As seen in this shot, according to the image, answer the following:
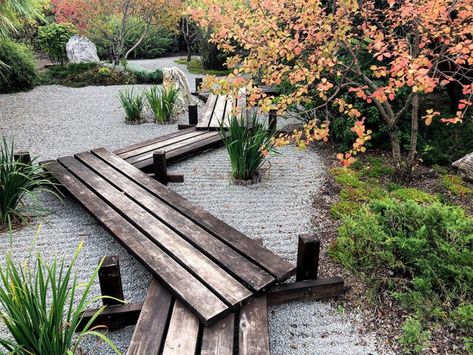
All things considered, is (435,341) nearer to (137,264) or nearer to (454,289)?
(454,289)

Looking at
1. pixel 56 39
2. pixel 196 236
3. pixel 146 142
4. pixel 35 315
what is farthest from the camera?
pixel 56 39

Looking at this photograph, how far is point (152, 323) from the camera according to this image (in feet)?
6.17

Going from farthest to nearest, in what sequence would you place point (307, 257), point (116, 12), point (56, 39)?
1. point (56, 39)
2. point (116, 12)
3. point (307, 257)

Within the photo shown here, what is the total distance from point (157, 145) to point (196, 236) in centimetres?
222

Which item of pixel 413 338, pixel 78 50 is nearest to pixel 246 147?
pixel 413 338

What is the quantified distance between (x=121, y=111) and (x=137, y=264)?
14.8ft

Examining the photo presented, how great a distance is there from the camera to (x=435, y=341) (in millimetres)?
1983

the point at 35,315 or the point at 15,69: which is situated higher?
the point at 15,69

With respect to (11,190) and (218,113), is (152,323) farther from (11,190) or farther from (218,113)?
(218,113)

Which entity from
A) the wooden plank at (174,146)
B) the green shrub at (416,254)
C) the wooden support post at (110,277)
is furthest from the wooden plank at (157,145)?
the green shrub at (416,254)

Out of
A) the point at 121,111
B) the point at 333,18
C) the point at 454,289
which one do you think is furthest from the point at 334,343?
the point at 121,111

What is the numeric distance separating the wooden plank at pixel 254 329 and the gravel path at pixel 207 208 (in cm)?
19

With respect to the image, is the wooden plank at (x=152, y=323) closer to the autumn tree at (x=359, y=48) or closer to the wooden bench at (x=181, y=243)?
the wooden bench at (x=181, y=243)

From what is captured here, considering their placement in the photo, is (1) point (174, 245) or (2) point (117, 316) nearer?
(2) point (117, 316)
